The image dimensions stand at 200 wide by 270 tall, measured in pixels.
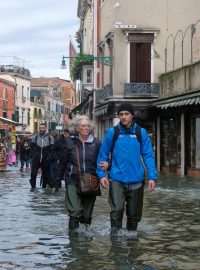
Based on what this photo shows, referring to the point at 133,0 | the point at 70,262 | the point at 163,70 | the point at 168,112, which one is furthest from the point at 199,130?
the point at 70,262

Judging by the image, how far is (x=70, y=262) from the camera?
7109mm

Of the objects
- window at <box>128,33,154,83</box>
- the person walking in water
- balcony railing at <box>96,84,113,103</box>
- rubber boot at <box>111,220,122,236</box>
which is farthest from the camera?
balcony railing at <box>96,84,113,103</box>

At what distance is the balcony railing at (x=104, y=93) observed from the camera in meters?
32.3

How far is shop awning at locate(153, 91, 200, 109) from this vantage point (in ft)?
72.9

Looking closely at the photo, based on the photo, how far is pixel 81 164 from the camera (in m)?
8.78

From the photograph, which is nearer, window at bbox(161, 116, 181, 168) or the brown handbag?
the brown handbag

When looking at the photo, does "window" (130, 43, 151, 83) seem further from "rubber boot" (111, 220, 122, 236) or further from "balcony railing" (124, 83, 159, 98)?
"rubber boot" (111, 220, 122, 236)

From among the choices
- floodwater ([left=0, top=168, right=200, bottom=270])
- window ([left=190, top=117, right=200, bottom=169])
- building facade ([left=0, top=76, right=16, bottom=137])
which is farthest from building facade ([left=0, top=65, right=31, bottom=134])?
floodwater ([left=0, top=168, right=200, bottom=270])

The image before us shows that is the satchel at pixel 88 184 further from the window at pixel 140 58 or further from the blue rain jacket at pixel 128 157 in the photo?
the window at pixel 140 58

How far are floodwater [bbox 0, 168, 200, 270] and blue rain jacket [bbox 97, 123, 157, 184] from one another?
2.63 ft

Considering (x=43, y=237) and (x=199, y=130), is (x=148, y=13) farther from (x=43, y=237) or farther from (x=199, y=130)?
(x=43, y=237)

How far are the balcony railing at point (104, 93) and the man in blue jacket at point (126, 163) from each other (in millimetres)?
23408

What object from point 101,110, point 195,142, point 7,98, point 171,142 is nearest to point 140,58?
point 101,110

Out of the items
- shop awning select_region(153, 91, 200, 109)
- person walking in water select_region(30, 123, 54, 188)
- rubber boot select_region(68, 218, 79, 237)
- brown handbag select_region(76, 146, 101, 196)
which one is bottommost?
rubber boot select_region(68, 218, 79, 237)
